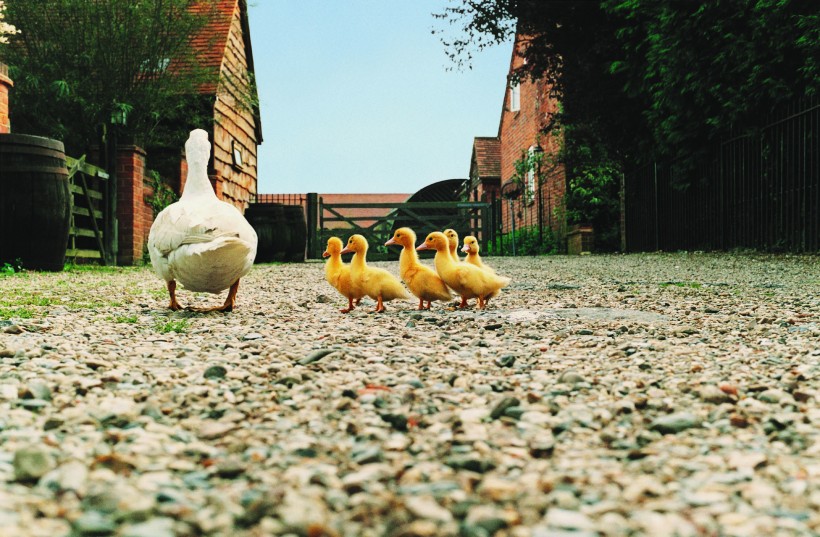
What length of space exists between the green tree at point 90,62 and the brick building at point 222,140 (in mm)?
1251

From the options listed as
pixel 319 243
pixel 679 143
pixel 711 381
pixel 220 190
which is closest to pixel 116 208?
pixel 220 190

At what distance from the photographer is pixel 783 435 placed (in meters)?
1.73

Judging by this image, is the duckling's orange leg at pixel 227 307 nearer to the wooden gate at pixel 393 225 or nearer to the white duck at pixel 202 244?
the white duck at pixel 202 244

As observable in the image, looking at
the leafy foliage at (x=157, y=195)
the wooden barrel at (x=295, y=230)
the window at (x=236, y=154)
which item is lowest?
the wooden barrel at (x=295, y=230)

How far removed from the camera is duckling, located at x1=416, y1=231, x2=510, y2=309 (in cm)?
457

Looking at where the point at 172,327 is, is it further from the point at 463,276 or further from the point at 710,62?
the point at 710,62

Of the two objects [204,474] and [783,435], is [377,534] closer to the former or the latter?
[204,474]

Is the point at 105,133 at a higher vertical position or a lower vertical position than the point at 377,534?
higher

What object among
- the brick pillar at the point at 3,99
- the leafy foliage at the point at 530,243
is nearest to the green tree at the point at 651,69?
the leafy foliage at the point at 530,243

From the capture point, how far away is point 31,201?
27.5ft

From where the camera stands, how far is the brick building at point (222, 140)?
39.4 feet

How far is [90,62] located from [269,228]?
4613 mm

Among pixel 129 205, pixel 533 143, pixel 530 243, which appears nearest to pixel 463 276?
pixel 129 205

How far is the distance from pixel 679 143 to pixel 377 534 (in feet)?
42.0
